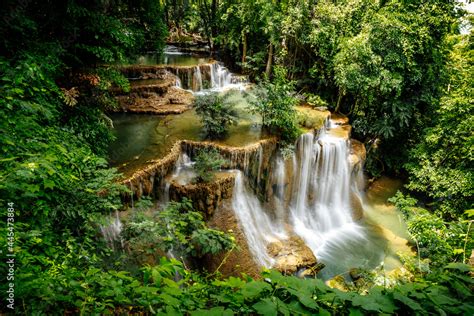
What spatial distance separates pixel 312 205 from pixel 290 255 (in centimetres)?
336

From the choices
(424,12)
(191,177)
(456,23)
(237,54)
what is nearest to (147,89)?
(191,177)

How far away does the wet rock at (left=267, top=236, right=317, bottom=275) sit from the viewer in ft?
24.9

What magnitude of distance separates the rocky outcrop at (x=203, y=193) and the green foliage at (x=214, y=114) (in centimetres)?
204

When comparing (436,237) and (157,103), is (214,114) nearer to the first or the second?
(157,103)

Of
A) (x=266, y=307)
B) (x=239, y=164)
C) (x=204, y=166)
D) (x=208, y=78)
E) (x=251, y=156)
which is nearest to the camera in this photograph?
(x=266, y=307)

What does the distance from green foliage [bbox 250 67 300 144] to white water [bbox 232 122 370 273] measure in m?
0.76

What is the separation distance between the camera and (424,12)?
11.0 m

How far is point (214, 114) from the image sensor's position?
30.3 feet

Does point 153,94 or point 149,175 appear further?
point 153,94

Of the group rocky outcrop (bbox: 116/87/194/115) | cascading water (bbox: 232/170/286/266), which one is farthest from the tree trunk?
cascading water (bbox: 232/170/286/266)

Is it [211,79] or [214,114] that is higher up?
[211,79]

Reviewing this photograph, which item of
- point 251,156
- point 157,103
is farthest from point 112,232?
point 157,103

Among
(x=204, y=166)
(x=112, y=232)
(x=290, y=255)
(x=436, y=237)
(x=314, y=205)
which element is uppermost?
(x=204, y=166)

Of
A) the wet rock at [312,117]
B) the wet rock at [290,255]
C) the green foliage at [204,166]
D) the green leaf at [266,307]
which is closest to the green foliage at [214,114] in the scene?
the green foliage at [204,166]
